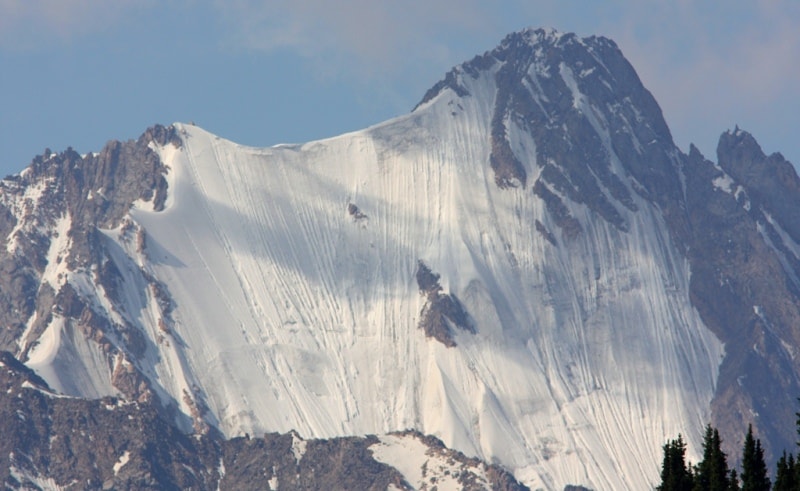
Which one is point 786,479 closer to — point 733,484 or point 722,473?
point 733,484

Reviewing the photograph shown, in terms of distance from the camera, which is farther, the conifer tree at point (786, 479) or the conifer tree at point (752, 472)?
the conifer tree at point (752, 472)

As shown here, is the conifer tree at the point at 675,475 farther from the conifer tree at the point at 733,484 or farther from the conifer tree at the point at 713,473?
the conifer tree at the point at 733,484

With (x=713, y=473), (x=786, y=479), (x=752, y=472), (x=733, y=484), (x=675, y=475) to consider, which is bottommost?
(x=786, y=479)

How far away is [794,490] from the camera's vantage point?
10588cm

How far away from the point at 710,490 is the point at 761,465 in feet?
10.3

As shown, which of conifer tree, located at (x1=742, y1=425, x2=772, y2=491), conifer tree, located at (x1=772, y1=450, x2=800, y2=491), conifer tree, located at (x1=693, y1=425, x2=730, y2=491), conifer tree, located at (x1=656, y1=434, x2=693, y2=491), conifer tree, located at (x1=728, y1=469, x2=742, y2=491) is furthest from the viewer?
conifer tree, located at (x1=656, y1=434, x2=693, y2=491)

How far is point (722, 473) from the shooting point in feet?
367

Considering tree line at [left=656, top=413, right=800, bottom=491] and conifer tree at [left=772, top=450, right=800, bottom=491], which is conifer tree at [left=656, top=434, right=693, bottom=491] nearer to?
tree line at [left=656, top=413, right=800, bottom=491]

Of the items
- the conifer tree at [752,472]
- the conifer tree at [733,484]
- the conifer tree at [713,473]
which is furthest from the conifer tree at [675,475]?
the conifer tree at [752,472]

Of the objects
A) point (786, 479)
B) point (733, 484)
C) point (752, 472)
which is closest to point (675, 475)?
point (733, 484)

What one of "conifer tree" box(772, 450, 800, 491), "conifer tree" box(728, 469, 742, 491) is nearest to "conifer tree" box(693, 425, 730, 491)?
"conifer tree" box(728, 469, 742, 491)

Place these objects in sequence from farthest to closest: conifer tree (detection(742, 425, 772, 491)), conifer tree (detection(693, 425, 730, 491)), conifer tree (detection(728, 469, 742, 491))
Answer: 1. conifer tree (detection(693, 425, 730, 491))
2. conifer tree (detection(728, 469, 742, 491))
3. conifer tree (detection(742, 425, 772, 491))

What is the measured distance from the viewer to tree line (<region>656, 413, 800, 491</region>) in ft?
353

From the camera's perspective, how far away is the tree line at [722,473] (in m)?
108
